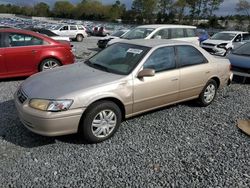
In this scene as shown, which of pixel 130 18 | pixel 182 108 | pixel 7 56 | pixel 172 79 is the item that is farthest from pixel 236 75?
pixel 130 18

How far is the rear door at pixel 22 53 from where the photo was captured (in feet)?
21.8

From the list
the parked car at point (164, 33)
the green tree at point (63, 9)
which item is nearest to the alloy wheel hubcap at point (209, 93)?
the parked car at point (164, 33)

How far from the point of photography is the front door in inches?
167

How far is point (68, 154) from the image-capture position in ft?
11.8

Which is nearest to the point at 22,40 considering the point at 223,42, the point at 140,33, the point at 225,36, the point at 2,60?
the point at 2,60

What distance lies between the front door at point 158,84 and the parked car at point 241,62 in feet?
12.2

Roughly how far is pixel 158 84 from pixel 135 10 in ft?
264

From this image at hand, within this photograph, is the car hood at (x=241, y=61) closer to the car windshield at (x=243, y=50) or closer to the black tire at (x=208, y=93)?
the car windshield at (x=243, y=50)

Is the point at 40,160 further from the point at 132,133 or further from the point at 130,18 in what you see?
the point at 130,18

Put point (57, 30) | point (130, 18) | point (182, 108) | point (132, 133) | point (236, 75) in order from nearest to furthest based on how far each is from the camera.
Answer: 1. point (132, 133)
2. point (182, 108)
3. point (236, 75)
4. point (57, 30)
5. point (130, 18)

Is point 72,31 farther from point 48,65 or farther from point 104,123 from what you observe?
point 104,123

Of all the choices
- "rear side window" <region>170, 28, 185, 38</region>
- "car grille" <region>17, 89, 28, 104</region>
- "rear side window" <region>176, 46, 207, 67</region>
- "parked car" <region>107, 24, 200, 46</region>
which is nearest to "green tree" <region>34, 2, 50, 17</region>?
"parked car" <region>107, 24, 200, 46</region>

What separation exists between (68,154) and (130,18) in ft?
257

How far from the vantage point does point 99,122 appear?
385 centimetres
